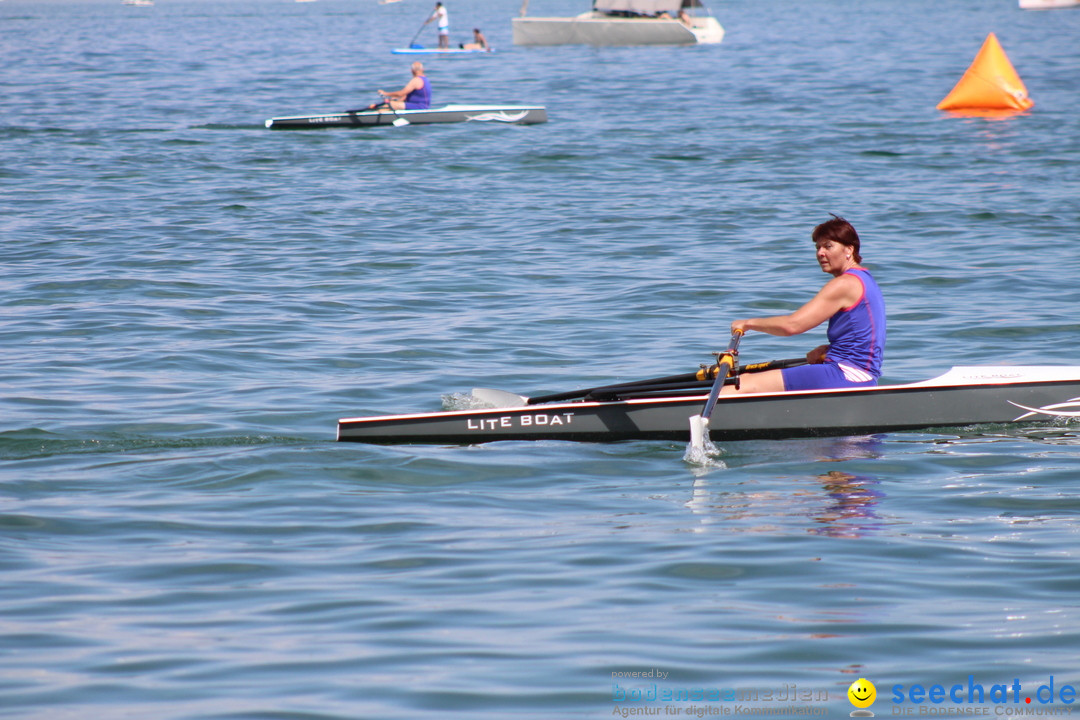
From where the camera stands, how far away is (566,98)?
1212 inches

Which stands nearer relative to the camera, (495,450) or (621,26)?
(495,450)

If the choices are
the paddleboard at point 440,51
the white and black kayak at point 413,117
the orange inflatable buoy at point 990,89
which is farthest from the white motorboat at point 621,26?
the white and black kayak at point 413,117

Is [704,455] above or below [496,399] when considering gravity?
below

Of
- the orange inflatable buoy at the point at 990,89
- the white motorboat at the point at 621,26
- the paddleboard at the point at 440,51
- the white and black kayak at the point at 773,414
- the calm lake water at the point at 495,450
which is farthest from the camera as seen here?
the white motorboat at the point at 621,26

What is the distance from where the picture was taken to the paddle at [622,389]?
795cm

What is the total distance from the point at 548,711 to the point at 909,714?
123cm

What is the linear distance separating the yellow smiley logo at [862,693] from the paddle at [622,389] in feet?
11.6

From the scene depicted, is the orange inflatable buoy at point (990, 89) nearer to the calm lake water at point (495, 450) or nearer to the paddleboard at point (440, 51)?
the calm lake water at point (495, 450)

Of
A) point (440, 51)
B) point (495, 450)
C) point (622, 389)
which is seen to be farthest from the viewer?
point (440, 51)

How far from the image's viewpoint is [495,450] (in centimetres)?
764

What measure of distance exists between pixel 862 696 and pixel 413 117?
2111 centimetres

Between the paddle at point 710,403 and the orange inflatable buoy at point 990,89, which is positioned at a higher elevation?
the orange inflatable buoy at point 990,89

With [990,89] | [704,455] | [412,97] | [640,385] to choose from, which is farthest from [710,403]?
[990,89]

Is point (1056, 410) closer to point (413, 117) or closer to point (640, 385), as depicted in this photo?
point (640, 385)
